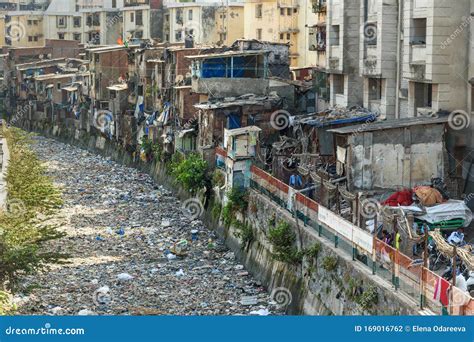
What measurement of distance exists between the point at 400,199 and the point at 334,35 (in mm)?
13796

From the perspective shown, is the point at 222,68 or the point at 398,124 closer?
the point at 398,124

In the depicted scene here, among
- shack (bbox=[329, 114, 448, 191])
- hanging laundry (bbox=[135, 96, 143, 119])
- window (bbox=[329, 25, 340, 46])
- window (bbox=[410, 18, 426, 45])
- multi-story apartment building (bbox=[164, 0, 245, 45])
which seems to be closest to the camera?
shack (bbox=[329, 114, 448, 191])

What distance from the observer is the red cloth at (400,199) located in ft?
94.5

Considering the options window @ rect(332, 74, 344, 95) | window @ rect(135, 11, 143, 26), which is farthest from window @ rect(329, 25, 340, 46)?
window @ rect(135, 11, 143, 26)

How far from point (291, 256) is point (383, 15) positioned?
1111cm

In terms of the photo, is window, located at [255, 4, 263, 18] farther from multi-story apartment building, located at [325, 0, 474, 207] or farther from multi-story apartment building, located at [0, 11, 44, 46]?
multi-story apartment building, located at [0, 11, 44, 46]

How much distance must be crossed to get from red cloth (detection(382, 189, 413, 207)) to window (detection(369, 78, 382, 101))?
892cm

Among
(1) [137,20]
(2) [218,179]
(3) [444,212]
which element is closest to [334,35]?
(2) [218,179]

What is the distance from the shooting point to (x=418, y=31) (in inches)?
1303

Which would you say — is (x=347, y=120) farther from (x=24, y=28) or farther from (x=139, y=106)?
(x=24, y=28)

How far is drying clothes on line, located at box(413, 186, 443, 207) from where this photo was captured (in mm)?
28656

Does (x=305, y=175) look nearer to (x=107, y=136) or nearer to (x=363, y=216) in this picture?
(x=363, y=216)

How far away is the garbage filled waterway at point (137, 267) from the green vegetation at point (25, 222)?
0.62 metres

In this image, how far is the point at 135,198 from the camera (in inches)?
1923
